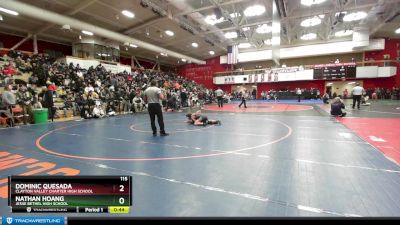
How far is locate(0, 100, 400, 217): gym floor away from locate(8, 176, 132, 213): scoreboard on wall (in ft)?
3.53

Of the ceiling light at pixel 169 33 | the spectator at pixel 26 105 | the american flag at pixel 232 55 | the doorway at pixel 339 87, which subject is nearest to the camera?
the spectator at pixel 26 105

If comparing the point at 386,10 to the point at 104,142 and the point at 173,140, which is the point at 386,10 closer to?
the point at 173,140

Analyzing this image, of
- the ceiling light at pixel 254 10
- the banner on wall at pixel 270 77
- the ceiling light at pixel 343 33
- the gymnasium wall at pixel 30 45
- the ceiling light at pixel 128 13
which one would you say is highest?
the ceiling light at pixel 343 33

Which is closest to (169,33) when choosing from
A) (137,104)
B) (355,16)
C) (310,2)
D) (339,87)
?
(137,104)

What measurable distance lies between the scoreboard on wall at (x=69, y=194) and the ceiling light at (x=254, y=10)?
18.0 m

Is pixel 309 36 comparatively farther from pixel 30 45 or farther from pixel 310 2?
pixel 30 45

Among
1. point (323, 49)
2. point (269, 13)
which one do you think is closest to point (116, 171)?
point (269, 13)

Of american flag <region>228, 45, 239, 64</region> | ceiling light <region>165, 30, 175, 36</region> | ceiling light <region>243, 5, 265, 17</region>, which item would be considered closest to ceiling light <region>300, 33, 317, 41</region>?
american flag <region>228, 45, 239, 64</region>

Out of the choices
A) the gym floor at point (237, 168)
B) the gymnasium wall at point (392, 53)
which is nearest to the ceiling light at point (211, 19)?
the gym floor at point (237, 168)

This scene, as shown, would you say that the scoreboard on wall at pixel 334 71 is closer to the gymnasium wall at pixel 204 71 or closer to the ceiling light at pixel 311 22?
the ceiling light at pixel 311 22

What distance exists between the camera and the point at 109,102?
1452 cm

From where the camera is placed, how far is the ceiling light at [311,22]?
20.1m

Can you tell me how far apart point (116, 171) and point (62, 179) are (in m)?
2.50

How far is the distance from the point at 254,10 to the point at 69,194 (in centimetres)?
1878
